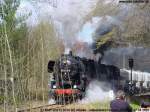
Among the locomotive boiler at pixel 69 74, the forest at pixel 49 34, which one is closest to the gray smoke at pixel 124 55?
the forest at pixel 49 34

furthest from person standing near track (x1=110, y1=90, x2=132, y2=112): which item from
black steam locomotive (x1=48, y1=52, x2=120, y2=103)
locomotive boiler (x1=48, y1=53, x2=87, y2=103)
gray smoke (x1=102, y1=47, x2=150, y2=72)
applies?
gray smoke (x1=102, y1=47, x2=150, y2=72)

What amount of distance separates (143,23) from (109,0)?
78.7 inches

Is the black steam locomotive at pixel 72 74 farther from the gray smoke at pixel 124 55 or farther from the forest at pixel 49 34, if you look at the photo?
the gray smoke at pixel 124 55

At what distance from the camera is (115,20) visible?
83.9ft

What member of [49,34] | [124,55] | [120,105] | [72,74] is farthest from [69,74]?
[120,105]

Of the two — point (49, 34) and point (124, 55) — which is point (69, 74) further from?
point (124, 55)

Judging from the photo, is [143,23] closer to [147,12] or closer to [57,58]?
[147,12]

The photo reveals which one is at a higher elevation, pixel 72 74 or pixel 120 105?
pixel 120 105

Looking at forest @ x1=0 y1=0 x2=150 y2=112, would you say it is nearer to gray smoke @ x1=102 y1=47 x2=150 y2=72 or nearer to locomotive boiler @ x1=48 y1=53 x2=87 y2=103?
locomotive boiler @ x1=48 y1=53 x2=87 y2=103

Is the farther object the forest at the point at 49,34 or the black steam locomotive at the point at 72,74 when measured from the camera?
the black steam locomotive at the point at 72,74

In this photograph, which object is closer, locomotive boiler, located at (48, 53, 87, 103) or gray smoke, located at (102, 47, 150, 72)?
locomotive boiler, located at (48, 53, 87, 103)

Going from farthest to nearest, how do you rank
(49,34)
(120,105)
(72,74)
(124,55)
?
(124,55) < (72,74) < (49,34) < (120,105)

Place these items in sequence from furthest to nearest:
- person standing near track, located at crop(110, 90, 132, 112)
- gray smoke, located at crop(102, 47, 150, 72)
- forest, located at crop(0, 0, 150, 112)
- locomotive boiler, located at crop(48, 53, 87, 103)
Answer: gray smoke, located at crop(102, 47, 150, 72), locomotive boiler, located at crop(48, 53, 87, 103), forest, located at crop(0, 0, 150, 112), person standing near track, located at crop(110, 90, 132, 112)

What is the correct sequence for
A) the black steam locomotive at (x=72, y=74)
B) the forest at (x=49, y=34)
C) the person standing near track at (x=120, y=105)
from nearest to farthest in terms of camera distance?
1. the person standing near track at (x=120, y=105)
2. the forest at (x=49, y=34)
3. the black steam locomotive at (x=72, y=74)
